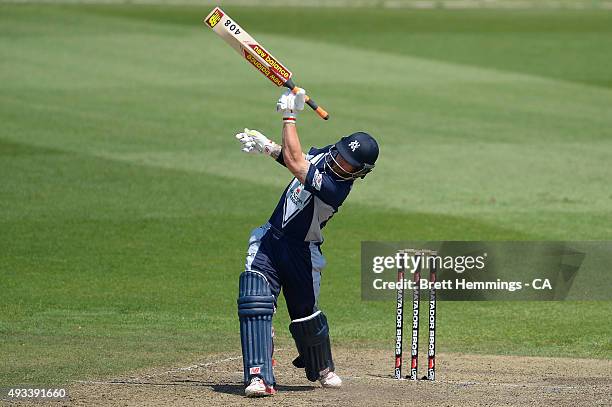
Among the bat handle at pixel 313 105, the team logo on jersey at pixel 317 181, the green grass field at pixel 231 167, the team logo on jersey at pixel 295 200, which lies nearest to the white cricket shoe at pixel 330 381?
the team logo on jersey at pixel 295 200

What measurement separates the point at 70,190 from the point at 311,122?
27.0 ft

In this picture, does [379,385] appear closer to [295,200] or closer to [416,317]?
[416,317]

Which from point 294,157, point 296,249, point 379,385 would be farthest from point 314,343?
point 294,157

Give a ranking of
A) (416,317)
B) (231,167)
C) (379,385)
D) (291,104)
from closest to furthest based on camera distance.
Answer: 1. (291,104)
2. (379,385)
3. (416,317)
4. (231,167)

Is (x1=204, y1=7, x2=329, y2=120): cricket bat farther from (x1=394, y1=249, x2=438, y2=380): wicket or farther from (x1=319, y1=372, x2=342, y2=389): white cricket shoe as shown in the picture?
(x1=319, y1=372, x2=342, y2=389): white cricket shoe

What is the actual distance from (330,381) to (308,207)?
1514 millimetres

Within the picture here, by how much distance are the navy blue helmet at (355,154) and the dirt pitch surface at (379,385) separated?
6.05 ft

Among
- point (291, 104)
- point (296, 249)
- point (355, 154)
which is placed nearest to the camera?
point (355, 154)

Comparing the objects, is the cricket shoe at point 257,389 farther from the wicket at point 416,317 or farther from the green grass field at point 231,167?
the green grass field at point 231,167

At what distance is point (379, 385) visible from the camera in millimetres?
10844

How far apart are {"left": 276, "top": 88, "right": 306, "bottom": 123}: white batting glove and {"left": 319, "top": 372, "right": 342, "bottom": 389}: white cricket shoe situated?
2.19 m

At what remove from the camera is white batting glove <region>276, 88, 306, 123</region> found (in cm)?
1039

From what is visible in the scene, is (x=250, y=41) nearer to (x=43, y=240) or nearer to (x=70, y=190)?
(x=43, y=240)

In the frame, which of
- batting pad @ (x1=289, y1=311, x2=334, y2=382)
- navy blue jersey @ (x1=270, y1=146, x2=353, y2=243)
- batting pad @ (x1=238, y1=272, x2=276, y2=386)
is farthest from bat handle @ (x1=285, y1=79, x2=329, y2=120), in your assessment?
batting pad @ (x1=289, y1=311, x2=334, y2=382)
